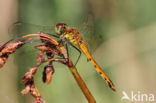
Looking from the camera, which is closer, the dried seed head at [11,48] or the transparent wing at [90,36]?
the dried seed head at [11,48]

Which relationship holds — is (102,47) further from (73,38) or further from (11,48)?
(11,48)

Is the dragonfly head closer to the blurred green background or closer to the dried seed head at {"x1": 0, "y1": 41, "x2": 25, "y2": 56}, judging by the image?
the dried seed head at {"x1": 0, "y1": 41, "x2": 25, "y2": 56}

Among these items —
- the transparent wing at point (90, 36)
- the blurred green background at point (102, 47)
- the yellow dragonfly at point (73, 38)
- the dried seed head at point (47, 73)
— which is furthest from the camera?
the blurred green background at point (102, 47)

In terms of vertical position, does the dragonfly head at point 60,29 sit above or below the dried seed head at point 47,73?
above

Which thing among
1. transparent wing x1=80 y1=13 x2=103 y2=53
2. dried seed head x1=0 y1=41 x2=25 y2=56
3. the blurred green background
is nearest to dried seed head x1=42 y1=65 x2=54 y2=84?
dried seed head x1=0 y1=41 x2=25 y2=56

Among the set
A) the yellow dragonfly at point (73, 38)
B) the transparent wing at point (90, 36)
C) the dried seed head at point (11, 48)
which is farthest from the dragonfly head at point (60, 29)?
the dried seed head at point (11, 48)

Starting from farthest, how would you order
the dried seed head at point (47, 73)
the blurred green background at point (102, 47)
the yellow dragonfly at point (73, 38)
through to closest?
the blurred green background at point (102, 47)
the yellow dragonfly at point (73, 38)
the dried seed head at point (47, 73)

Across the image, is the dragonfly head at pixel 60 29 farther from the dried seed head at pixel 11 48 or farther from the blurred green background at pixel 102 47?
the blurred green background at pixel 102 47

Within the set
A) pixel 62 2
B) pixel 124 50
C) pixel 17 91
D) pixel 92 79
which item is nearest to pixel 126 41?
pixel 124 50

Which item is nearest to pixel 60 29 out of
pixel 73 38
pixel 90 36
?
pixel 73 38
